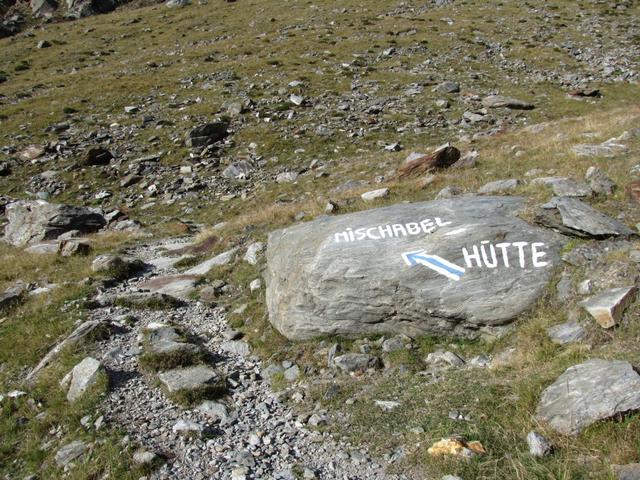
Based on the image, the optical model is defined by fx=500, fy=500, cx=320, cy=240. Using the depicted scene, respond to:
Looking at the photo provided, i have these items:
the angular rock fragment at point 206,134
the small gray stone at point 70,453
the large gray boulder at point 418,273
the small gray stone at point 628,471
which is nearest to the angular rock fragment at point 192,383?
the small gray stone at point 70,453

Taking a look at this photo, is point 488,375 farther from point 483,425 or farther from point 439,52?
point 439,52

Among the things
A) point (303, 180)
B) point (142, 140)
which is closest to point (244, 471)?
point (303, 180)

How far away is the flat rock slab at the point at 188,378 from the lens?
8.45 m

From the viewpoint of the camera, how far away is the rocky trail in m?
6.48

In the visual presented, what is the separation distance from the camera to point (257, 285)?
40.0 ft

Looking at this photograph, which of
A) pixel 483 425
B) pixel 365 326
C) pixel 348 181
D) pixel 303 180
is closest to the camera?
pixel 483 425

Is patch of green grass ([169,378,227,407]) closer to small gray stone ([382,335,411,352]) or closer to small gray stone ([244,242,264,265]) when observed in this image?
small gray stone ([382,335,411,352])

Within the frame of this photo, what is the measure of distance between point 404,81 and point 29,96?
32.5 meters

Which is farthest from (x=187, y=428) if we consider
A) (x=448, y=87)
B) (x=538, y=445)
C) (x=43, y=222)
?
(x=448, y=87)

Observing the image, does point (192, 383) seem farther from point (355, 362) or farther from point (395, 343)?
point (395, 343)

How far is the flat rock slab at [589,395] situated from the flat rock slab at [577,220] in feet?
10.5

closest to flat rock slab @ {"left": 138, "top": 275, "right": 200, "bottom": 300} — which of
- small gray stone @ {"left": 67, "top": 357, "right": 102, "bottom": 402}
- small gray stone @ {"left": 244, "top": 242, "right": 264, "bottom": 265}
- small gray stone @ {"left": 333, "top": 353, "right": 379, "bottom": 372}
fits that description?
small gray stone @ {"left": 244, "top": 242, "right": 264, "bottom": 265}

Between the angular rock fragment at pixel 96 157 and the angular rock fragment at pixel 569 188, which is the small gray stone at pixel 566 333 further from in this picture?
the angular rock fragment at pixel 96 157

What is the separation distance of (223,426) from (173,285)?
21.8ft
